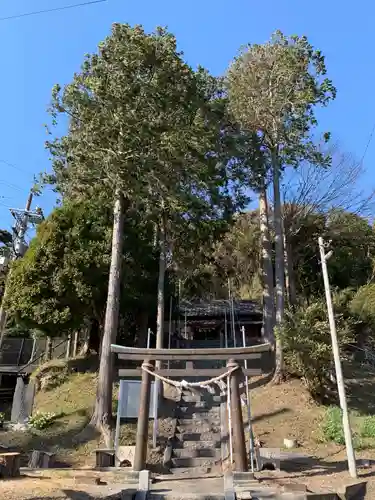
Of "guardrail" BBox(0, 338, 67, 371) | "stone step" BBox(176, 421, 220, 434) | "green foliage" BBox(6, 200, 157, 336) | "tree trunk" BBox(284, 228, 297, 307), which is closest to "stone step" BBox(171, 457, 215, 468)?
"stone step" BBox(176, 421, 220, 434)

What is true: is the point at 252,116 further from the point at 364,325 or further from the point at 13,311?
the point at 13,311

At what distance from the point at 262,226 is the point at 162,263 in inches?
216

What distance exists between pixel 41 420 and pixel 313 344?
951 centimetres

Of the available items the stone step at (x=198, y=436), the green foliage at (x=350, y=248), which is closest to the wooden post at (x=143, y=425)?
the stone step at (x=198, y=436)

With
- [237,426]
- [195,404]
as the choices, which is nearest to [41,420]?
[195,404]

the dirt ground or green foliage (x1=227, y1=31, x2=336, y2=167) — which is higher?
green foliage (x1=227, y1=31, x2=336, y2=167)

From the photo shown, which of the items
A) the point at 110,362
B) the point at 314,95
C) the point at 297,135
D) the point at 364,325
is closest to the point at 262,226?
the point at 297,135

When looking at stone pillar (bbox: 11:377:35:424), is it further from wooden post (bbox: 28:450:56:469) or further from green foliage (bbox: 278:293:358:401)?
green foliage (bbox: 278:293:358:401)

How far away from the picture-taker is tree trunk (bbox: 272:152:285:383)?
16.3 m

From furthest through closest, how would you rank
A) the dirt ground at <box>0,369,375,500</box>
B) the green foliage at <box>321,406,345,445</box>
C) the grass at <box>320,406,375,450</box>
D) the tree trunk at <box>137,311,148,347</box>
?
the tree trunk at <box>137,311,148,347</box>, the green foliage at <box>321,406,345,445</box>, the grass at <box>320,406,375,450</box>, the dirt ground at <box>0,369,375,500</box>

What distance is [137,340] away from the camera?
22.8 meters

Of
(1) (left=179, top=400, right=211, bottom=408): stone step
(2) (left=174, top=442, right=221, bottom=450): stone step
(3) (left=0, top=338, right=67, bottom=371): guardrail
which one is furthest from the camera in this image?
(3) (left=0, top=338, right=67, bottom=371): guardrail

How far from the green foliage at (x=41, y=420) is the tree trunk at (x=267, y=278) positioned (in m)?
8.92

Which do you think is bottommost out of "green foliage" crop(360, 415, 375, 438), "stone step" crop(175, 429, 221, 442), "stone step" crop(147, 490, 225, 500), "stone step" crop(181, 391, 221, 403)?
"stone step" crop(147, 490, 225, 500)
